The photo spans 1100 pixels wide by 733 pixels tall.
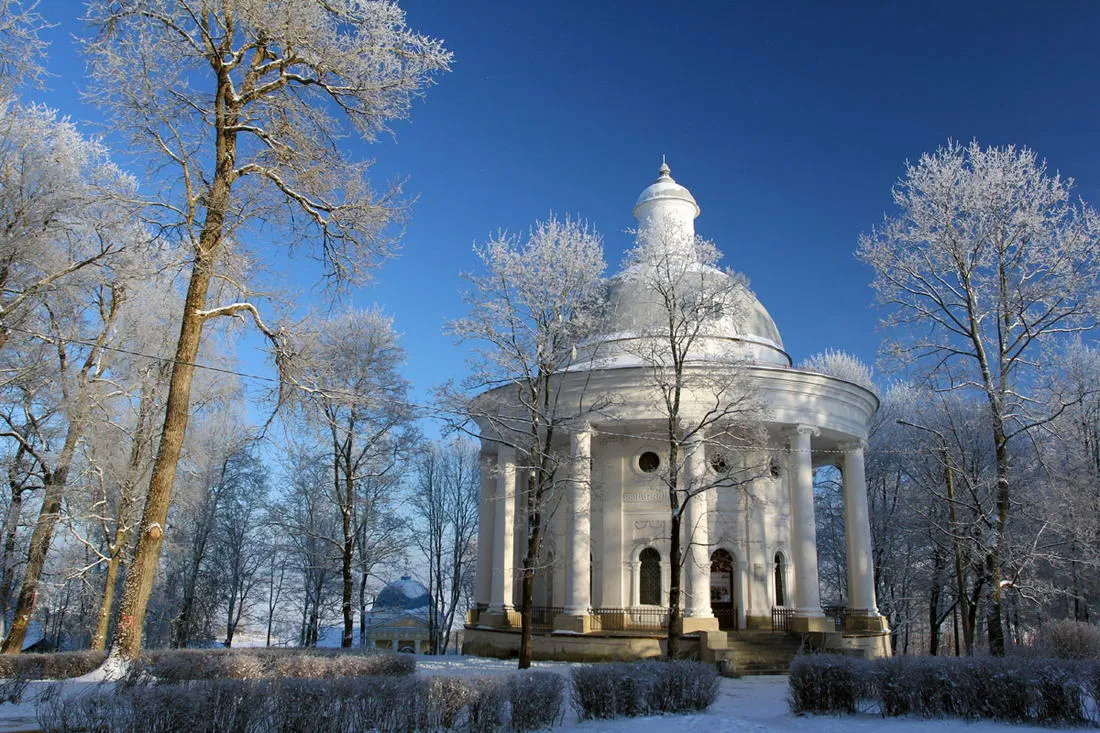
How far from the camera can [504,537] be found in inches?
961

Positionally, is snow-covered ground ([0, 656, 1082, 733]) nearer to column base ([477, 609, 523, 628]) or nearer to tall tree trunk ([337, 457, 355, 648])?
column base ([477, 609, 523, 628])

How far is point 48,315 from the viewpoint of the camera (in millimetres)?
18391

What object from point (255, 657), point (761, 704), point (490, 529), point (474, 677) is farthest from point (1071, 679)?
point (490, 529)

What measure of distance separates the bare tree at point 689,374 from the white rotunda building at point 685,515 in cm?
16

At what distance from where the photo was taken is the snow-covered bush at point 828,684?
1100 cm

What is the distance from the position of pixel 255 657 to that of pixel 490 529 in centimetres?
1579

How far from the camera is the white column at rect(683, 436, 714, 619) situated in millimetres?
20984

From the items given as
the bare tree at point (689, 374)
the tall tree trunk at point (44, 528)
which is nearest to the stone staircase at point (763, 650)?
the bare tree at point (689, 374)

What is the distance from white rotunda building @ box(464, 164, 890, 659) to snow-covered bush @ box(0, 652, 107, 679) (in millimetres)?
11096

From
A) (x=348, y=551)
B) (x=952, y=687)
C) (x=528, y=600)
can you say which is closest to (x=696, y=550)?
(x=528, y=600)

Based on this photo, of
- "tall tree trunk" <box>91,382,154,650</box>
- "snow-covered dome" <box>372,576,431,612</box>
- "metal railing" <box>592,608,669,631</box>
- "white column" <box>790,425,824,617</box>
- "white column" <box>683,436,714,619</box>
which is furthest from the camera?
"snow-covered dome" <box>372,576,431,612</box>

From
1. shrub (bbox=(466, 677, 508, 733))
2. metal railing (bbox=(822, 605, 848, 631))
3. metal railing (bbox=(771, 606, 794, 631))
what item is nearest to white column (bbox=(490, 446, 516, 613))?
metal railing (bbox=(771, 606, 794, 631))

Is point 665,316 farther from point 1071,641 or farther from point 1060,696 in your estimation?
point 1060,696

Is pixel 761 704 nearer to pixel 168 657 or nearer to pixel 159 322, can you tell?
pixel 168 657
